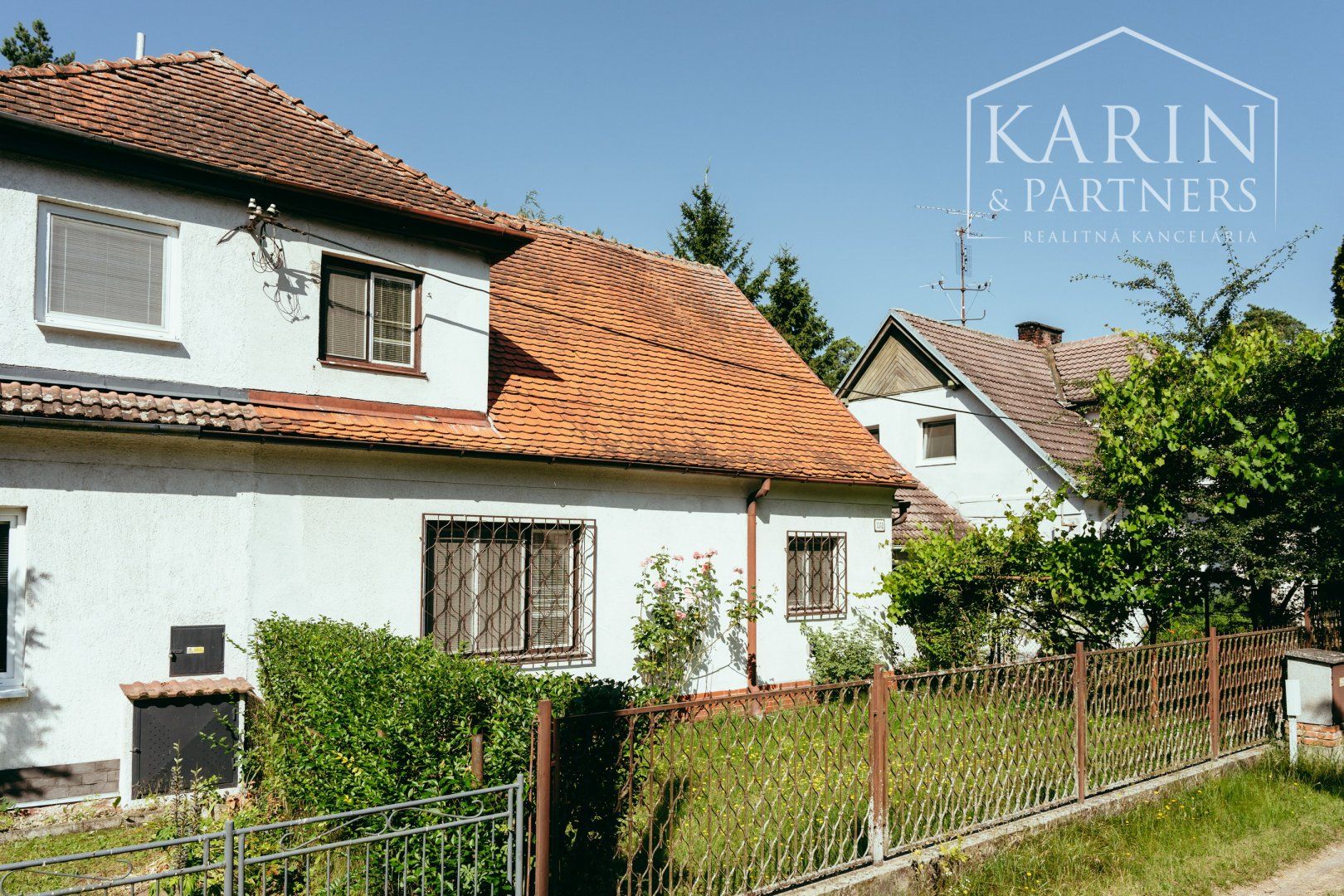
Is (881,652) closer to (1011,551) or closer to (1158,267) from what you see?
(1011,551)

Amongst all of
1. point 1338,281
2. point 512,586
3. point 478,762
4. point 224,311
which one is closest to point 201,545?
point 224,311

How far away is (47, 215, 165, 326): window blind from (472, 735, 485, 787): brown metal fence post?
18.0 feet

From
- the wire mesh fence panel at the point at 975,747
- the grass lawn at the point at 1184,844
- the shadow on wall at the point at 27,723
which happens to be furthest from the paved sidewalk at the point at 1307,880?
the shadow on wall at the point at 27,723

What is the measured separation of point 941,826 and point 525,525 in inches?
204

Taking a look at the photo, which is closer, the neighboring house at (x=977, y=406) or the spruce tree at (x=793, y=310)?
the neighboring house at (x=977, y=406)

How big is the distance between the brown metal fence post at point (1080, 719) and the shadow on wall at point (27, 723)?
7824mm

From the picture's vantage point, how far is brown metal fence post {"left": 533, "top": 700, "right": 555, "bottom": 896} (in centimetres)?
424

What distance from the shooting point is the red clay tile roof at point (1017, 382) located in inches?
719

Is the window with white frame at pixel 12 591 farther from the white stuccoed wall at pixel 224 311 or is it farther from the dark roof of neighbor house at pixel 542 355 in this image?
the white stuccoed wall at pixel 224 311

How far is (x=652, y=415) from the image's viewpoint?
37.4 feet

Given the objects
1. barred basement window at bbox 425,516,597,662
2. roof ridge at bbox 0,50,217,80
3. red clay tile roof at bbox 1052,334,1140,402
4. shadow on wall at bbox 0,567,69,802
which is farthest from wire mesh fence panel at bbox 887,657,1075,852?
red clay tile roof at bbox 1052,334,1140,402

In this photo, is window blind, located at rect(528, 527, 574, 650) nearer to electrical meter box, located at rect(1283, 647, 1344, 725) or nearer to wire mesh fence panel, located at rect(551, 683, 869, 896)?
wire mesh fence panel, located at rect(551, 683, 869, 896)

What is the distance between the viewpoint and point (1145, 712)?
7.86 meters

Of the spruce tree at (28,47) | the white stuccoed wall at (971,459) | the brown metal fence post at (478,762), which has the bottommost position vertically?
the brown metal fence post at (478,762)
